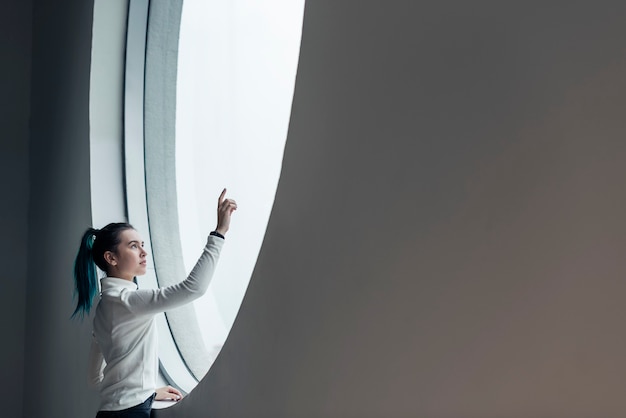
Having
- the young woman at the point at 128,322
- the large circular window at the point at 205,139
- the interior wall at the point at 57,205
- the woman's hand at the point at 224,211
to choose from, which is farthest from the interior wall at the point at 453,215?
the interior wall at the point at 57,205

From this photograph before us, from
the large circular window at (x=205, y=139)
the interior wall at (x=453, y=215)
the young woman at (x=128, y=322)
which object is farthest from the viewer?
the large circular window at (x=205, y=139)

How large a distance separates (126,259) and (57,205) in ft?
3.78

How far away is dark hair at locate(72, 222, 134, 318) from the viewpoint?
6.47 ft

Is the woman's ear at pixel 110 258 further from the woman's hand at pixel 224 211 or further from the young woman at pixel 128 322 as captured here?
the woman's hand at pixel 224 211

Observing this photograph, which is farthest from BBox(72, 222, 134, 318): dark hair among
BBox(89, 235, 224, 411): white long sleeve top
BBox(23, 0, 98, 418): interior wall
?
BBox(23, 0, 98, 418): interior wall

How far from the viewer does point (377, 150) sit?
95cm

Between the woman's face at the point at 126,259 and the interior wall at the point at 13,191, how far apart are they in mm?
1664

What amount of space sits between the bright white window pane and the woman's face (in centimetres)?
65

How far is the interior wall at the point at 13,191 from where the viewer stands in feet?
11.1

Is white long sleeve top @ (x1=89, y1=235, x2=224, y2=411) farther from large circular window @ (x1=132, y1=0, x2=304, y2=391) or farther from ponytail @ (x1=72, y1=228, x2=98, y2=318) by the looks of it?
large circular window @ (x1=132, y1=0, x2=304, y2=391)

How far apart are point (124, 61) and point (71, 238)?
67cm

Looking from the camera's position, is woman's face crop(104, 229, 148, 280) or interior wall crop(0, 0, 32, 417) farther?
interior wall crop(0, 0, 32, 417)

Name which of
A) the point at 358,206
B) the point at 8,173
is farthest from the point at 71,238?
the point at 358,206

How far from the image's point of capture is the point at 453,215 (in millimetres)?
815
